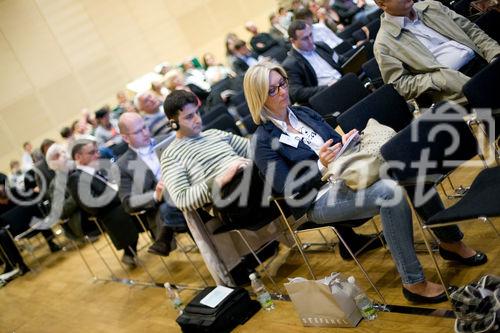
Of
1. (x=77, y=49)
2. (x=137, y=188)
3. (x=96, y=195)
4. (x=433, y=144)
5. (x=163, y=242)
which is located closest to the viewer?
(x=433, y=144)

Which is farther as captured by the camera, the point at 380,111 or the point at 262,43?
the point at 262,43

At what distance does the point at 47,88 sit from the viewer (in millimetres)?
13758

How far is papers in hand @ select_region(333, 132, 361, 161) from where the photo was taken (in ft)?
9.62

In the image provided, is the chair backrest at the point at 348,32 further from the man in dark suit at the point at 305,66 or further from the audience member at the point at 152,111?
the audience member at the point at 152,111

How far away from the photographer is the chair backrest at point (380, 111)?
333 centimetres

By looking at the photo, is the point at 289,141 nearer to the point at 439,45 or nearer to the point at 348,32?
the point at 439,45

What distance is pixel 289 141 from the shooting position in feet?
10.4

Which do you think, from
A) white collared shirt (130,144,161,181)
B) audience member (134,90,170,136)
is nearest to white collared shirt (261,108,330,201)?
white collared shirt (130,144,161,181)

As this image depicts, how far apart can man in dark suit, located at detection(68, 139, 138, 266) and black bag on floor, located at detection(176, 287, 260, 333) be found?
6.70 ft

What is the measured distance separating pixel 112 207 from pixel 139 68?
370 inches

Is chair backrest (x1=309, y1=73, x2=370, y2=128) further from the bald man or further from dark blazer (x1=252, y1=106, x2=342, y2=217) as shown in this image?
the bald man

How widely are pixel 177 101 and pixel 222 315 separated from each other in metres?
1.44

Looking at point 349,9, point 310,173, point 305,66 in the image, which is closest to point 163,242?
point 310,173

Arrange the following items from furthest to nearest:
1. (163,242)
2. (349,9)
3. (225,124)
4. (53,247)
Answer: (349,9), (53,247), (225,124), (163,242)
